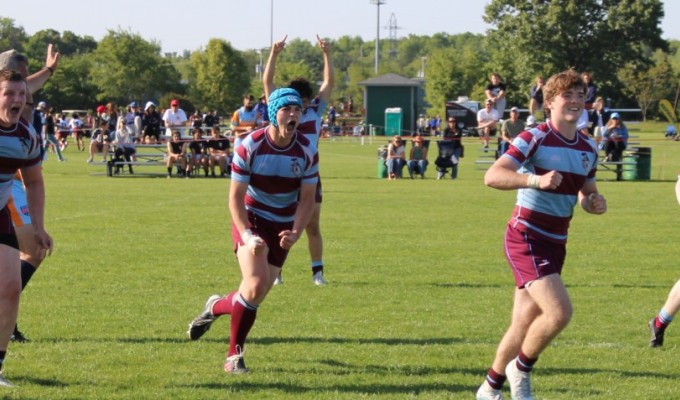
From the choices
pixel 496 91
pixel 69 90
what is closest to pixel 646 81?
pixel 69 90

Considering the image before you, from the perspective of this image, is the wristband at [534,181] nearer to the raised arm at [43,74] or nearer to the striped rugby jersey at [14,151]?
the striped rugby jersey at [14,151]

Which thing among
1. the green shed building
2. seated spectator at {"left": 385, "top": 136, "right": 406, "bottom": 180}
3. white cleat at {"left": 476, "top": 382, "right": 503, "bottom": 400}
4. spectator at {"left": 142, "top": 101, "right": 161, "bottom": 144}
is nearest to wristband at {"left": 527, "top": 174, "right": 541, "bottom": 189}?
white cleat at {"left": 476, "top": 382, "right": 503, "bottom": 400}

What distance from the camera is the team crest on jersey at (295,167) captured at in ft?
24.9

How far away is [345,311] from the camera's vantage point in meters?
10.1

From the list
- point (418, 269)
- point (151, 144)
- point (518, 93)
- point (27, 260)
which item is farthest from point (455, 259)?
point (518, 93)

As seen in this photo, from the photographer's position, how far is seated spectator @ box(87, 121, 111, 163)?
126 feet

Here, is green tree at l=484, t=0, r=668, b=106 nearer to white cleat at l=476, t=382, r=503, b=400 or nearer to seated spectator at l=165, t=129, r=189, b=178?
seated spectator at l=165, t=129, r=189, b=178

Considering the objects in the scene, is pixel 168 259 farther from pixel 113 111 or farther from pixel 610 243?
pixel 113 111

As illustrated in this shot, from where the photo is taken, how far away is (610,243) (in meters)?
15.9

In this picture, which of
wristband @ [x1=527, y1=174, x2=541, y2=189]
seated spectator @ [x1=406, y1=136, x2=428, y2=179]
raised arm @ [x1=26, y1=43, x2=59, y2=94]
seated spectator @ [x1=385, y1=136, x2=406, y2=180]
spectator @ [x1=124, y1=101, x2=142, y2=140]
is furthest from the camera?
spectator @ [x1=124, y1=101, x2=142, y2=140]

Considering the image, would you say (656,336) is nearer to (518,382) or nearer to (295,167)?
(518,382)

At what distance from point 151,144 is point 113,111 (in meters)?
4.55

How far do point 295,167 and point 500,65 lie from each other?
9006cm

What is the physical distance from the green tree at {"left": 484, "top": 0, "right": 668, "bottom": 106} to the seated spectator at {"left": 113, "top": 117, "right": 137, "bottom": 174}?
189 ft
